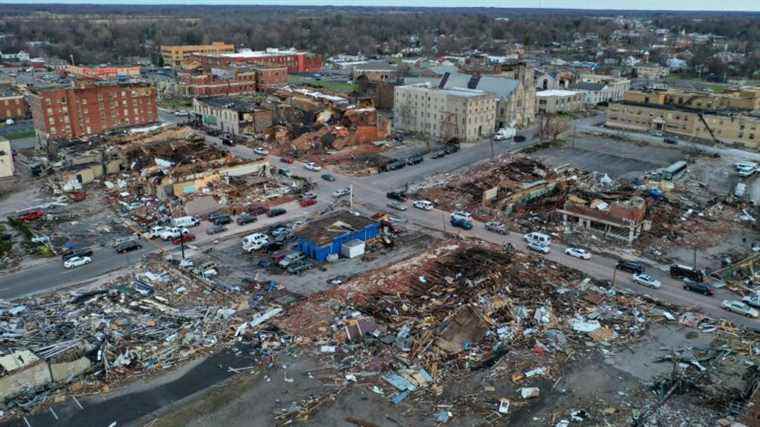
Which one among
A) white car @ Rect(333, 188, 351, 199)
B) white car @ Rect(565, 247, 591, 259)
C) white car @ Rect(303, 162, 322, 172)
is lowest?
white car @ Rect(565, 247, 591, 259)

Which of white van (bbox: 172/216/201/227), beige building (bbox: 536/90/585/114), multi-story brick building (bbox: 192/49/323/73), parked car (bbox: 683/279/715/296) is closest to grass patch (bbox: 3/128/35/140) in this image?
white van (bbox: 172/216/201/227)

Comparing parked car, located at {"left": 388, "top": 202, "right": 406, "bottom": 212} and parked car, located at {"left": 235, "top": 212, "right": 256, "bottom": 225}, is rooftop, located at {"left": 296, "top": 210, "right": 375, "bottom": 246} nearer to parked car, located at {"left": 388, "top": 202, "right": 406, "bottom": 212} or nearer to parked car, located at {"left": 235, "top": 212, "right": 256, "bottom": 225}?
parked car, located at {"left": 235, "top": 212, "right": 256, "bottom": 225}

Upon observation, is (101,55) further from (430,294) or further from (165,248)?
(430,294)

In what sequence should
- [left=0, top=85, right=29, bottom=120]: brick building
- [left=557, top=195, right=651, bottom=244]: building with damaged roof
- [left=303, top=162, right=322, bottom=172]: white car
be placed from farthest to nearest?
[left=0, top=85, right=29, bottom=120]: brick building
[left=303, top=162, right=322, bottom=172]: white car
[left=557, top=195, right=651, bottom=244]: building with damaged roof

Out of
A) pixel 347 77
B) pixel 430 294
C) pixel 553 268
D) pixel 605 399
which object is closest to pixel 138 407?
pixel 430 294

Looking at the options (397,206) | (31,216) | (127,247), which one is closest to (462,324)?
(397,206)

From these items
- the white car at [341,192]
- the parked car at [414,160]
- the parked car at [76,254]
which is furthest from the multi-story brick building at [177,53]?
the parked car at [76,254]

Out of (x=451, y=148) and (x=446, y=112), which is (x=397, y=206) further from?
(x=446, y=112)
